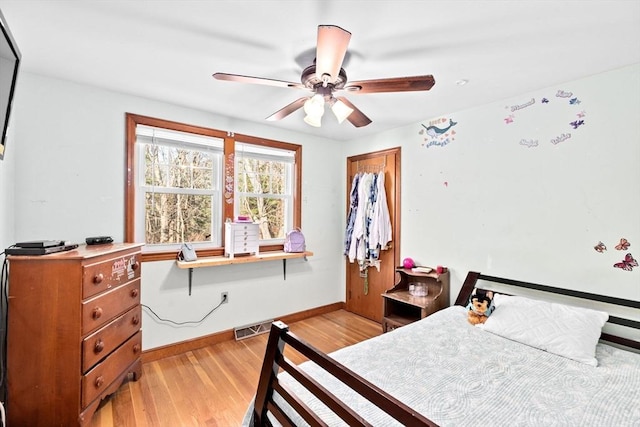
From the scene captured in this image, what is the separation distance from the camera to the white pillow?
1.67 m

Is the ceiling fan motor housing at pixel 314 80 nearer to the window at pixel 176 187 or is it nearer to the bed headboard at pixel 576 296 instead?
the window at pixel 176 187

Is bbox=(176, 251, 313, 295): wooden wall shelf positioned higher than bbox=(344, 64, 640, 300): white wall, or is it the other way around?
bbox=(344, 64, 640, 300): white wall

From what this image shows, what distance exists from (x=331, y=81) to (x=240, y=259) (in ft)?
6.35

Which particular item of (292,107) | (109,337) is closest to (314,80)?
(292,107)

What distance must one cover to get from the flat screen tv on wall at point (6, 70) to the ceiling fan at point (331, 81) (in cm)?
84

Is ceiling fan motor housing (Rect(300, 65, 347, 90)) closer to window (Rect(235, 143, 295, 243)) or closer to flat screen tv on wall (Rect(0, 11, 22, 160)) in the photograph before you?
flat screen tv on wall (Rect(0, 11, 22, 160))

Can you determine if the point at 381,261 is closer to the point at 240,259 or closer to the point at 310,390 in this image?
the point at 240,259

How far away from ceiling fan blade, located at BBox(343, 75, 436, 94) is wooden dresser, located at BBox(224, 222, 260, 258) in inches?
70.3

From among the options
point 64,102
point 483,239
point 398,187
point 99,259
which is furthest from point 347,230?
point 64,102

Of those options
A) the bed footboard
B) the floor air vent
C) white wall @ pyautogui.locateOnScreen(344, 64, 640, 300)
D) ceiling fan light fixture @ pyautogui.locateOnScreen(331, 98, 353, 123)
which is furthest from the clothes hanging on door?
the bed footboard

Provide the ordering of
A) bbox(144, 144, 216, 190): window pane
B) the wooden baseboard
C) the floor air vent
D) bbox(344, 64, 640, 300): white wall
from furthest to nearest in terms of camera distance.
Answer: the floor air vent < bbox(144, 144, 216, 190): window pane < the wooden baseboard < bbox(344, 64, 640, 300): white wall

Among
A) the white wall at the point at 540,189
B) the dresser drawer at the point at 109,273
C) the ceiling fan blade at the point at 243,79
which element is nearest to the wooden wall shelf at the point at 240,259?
the dresser drawer at the point at 109,273

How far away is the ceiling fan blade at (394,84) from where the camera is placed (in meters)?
1.53

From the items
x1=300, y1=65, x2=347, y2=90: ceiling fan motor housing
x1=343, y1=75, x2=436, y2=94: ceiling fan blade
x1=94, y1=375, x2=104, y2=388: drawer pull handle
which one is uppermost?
x1=300, y1=65, x2=347, y2=90: ceiling fan motor housing
